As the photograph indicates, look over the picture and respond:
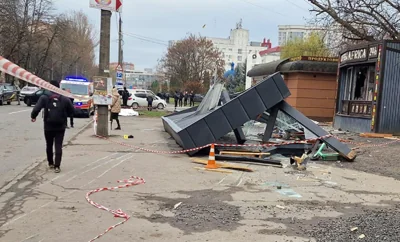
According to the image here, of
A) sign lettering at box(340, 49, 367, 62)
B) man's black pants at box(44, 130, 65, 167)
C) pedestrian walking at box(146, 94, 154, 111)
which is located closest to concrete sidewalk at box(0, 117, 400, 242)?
man's black pants at box(44, 130, 65, 167)

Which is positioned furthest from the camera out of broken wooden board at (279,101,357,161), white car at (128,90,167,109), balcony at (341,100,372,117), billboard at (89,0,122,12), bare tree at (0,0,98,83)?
bare tree at (0,0,98,83)

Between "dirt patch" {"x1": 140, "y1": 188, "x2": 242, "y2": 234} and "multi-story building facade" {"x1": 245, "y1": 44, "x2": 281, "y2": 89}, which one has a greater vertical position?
"multi-story building facade" {"x1": 245, "y1": 44, "x2": 281, "y2": 89}

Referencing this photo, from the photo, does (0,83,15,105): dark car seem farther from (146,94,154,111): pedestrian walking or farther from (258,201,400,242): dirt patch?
(258,201,400,242): dirt patch

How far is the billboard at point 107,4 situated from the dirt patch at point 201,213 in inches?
368

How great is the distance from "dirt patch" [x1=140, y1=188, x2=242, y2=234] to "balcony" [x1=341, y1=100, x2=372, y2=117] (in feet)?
45.1

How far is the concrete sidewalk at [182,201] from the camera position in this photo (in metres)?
5.09

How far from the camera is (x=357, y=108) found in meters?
19.8

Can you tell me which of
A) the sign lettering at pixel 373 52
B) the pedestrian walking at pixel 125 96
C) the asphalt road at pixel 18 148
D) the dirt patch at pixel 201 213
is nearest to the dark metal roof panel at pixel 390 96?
the sign lettering at pixel 373 52

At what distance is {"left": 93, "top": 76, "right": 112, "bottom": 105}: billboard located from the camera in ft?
46.5

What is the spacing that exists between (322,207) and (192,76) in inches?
2414

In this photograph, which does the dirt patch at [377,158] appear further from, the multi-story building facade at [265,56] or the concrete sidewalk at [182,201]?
the multi-story building facade at [265,56]

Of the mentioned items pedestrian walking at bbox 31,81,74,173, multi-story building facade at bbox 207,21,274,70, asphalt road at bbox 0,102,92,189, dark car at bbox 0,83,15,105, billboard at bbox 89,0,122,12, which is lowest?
asphalt road at bbox 0,102,92,189

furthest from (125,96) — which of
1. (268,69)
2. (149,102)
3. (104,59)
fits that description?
(104,59)

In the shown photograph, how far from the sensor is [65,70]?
79.9m
